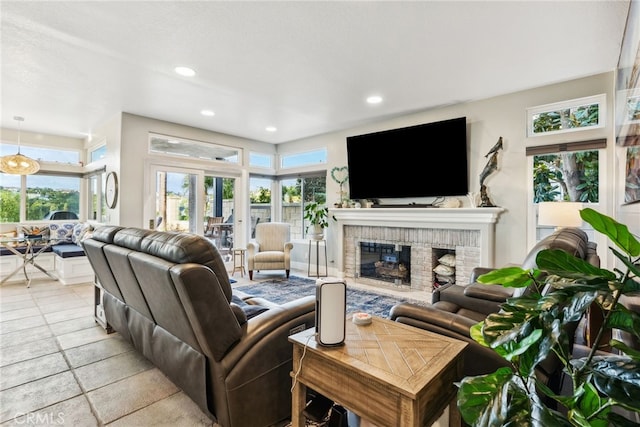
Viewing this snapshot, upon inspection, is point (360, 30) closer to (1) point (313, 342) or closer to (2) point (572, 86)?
(1) point (313, 342)

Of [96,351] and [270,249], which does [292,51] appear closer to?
[96,351]

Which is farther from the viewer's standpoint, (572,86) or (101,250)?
(572,86)

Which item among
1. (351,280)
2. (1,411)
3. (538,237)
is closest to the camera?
(1,411)

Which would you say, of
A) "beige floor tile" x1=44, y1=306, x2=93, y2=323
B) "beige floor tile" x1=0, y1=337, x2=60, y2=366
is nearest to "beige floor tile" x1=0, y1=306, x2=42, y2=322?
"beige floor tile" x1=44, y1=306, x2=93, y2=323

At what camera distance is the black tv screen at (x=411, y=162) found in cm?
411

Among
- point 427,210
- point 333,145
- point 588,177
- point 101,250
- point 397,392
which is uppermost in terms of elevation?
point 333,145

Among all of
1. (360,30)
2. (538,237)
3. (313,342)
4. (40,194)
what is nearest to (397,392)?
(313,342)

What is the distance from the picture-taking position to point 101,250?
7.52ft

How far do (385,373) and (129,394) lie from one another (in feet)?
6.02

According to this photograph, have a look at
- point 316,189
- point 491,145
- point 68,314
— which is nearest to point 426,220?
point 491,145

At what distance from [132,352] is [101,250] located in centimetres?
94

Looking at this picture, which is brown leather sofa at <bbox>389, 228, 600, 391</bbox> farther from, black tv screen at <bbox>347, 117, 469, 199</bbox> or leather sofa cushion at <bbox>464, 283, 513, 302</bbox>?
black tv screen at <bbox>347, 117, 469, 199</bbox>

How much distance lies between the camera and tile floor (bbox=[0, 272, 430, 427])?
1.77 m

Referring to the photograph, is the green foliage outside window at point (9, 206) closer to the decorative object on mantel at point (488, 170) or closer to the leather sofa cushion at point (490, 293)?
the leather sofa cushion at point (490, 293)
